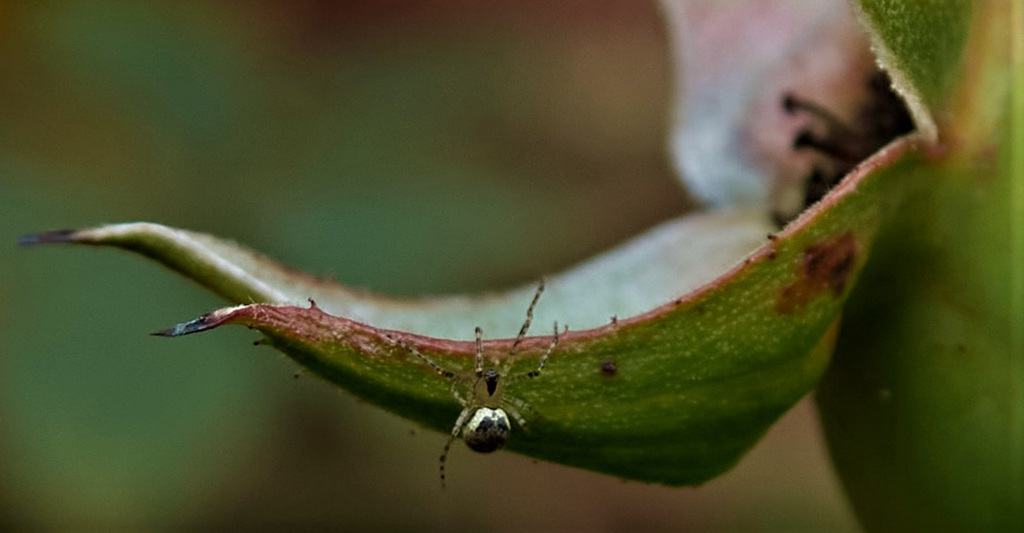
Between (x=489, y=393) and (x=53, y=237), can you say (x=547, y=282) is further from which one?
(x=53, y=237)

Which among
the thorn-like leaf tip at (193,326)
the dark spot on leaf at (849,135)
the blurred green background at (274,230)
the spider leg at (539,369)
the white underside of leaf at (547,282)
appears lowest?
the thorn-like leaf tip at (193,326)

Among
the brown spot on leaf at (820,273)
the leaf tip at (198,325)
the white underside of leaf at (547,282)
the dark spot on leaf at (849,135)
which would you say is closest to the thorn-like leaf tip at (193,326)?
the leaf tip at (198,325)

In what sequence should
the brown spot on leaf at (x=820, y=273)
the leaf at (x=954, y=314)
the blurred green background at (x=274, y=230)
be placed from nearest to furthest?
the brown spot on leaf at (x=820, y=273) < the leaf at (x=954, y=314) < the blurred green background at (x=274, y=230)

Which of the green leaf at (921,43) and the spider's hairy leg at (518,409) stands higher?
the green leaf at (921,43)

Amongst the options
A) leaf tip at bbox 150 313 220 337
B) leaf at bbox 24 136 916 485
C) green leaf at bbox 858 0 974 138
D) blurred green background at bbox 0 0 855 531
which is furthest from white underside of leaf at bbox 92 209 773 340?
blurred green background at bbox 0 0 855 531

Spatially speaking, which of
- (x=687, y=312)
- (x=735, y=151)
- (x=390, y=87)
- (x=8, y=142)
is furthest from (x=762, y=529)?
(x=687, y=312)

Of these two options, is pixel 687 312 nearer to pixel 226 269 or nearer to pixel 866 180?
pixel 866 180

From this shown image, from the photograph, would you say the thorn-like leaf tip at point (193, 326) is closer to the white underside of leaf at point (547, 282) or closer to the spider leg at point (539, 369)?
the white underside of leaf at point (547, 282)

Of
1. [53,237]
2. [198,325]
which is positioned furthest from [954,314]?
[53,237]
